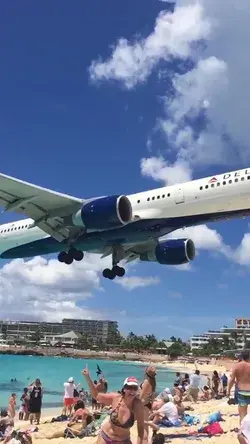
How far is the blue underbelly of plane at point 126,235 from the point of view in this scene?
25.5m

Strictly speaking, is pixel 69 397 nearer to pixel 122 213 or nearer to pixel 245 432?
pixel 122 213

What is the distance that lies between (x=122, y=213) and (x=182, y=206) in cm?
313

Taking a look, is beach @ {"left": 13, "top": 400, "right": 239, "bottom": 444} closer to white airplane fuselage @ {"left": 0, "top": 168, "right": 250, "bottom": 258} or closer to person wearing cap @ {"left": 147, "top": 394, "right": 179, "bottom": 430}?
person wearing cap @ {"left": 147, "top": 394, "right": 179, "bottom": 430}

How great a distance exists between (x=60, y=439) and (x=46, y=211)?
14943mm

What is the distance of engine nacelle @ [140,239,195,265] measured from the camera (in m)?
30.5

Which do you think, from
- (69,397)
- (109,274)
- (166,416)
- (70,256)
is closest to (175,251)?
(109,274)

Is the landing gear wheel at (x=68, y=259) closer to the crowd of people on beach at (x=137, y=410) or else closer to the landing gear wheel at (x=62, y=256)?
the landing gear wheel at (x=62, y=256)

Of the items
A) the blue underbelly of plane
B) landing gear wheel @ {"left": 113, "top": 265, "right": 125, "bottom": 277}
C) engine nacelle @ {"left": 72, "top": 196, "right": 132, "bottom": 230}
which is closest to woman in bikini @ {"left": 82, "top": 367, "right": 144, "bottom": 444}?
engine nacelle @ {"left": 72, "top": 196, "right": 132, "bottom": 230}

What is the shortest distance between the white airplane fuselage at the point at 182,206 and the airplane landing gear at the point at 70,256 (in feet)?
1.79

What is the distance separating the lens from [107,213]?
24.0 meters

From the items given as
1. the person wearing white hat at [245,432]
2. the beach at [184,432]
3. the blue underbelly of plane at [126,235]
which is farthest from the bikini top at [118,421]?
the blue underbelly of plane at [126,235]

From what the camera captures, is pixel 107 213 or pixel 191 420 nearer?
pixel 191 420

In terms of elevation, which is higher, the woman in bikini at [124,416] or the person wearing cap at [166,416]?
the woman in bikini at [124,416]

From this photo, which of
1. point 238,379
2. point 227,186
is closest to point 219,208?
point 227,186
